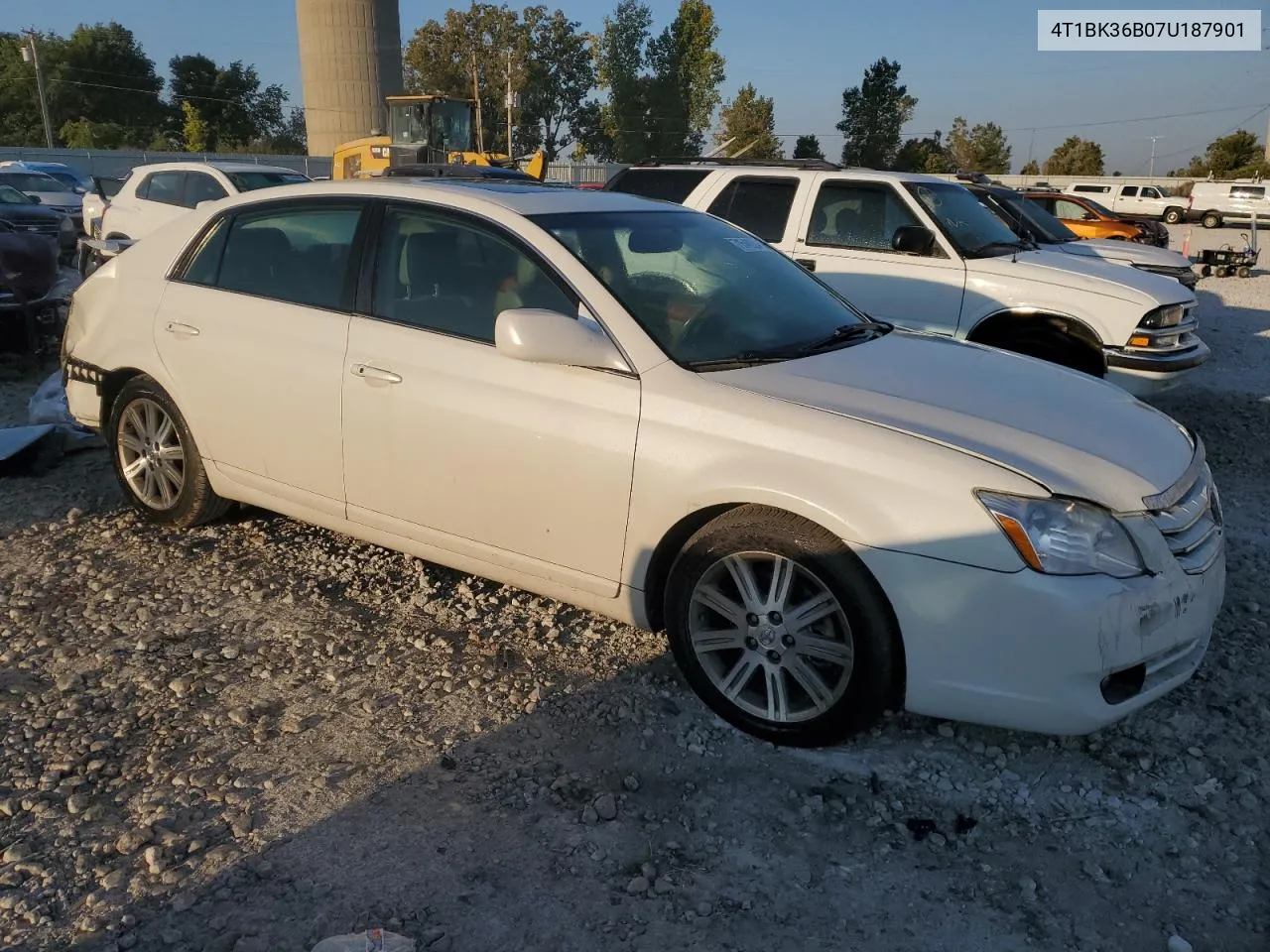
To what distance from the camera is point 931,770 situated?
10.0 ft

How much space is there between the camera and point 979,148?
2635 inches

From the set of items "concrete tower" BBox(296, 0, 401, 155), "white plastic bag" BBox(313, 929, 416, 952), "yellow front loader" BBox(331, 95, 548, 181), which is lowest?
"white plastic bag" BBox(313, 929, 416, 952)

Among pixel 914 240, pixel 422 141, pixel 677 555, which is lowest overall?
pixel 677 555

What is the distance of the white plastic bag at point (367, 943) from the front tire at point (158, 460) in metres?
2.83

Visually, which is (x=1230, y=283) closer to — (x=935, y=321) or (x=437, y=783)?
(x=935, y=321)

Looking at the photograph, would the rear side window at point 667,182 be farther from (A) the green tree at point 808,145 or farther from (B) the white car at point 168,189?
(A) the green tree at point 808,145

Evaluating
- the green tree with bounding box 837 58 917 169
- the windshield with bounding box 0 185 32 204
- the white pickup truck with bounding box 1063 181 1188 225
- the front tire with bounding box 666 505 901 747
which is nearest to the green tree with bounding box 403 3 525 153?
the green tree with bounding box 837 58 917 169

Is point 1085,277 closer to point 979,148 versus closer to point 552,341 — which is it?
point 552,341

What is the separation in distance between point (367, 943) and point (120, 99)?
257ft

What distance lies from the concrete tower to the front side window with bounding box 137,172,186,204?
1657 inches

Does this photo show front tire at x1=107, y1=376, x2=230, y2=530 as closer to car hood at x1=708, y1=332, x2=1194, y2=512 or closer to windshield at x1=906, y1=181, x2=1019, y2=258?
car hood at x1=708, y1=332, x2=1194, y2=512

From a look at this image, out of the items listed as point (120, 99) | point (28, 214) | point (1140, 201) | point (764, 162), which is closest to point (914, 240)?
point (764, 162)

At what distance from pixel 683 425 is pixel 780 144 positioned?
2279 inches

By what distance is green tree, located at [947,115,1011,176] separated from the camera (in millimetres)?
65438
